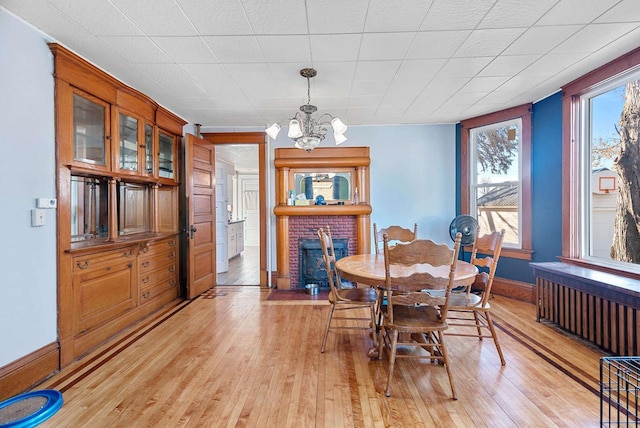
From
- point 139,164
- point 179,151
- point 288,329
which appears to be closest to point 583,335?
point 288,329

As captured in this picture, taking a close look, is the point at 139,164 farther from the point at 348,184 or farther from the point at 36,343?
the point at 348,184

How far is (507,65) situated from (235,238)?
20.0ft

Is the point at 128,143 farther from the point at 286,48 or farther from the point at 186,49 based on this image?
the point at 286,48

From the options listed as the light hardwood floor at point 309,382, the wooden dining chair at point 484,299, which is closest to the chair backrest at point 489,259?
the wooden dining chair at point 484,299

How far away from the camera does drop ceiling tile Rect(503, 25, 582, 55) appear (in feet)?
7.10

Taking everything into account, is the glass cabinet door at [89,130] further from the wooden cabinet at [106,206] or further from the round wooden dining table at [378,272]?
the round wooden dining table at [378,272]

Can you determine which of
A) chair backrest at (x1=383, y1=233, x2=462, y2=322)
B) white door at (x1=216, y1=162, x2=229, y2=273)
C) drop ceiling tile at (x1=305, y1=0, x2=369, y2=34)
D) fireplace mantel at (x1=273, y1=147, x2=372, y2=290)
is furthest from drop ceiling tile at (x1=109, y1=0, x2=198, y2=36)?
white door at (x1=216, y1=162, x2=229, y2=273)

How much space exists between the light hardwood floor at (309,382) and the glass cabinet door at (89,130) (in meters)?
1.69

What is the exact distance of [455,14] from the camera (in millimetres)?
1977

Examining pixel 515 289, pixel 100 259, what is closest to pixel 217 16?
pixel 100 259

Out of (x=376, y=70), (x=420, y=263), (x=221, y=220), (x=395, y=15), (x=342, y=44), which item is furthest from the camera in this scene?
(x=221, y=220)

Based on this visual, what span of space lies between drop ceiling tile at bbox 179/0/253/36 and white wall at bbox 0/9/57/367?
1.18 metres

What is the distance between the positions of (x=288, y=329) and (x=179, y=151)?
9.41ft

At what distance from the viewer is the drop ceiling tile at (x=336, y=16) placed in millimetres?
1856
